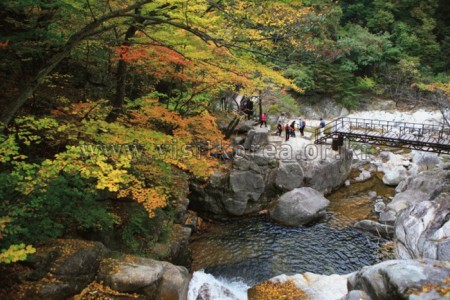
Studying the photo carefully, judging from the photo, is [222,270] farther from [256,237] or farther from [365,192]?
[365,192]

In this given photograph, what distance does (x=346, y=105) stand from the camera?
102ft

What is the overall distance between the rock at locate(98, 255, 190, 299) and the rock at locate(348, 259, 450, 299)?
523 centimetres

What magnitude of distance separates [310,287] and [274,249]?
3.70 metres

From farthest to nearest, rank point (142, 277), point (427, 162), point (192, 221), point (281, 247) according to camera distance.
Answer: point (427, 162)
point (192, 221)
point (281, 247)
point (142, 277)

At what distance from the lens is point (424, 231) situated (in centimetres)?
1205

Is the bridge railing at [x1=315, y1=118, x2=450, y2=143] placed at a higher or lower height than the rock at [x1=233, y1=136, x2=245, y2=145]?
higher

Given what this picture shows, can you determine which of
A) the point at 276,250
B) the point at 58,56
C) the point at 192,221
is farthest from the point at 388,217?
the point at 58,56

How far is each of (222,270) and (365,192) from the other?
1230cm

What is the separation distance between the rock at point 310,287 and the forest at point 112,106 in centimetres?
433

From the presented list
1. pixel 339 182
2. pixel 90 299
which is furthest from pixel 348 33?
pixel 90 299

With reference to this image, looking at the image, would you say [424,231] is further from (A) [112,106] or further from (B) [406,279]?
(A) [112,106]

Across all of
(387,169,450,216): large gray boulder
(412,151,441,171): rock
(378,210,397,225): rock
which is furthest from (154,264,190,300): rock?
(412,151,441,171): rock

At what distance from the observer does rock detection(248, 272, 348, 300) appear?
1057 centimetres

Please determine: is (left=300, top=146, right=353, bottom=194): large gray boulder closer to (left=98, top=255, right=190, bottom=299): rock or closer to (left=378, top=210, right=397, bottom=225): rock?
(left=378, top=210, right=397, bottom=225): rock
